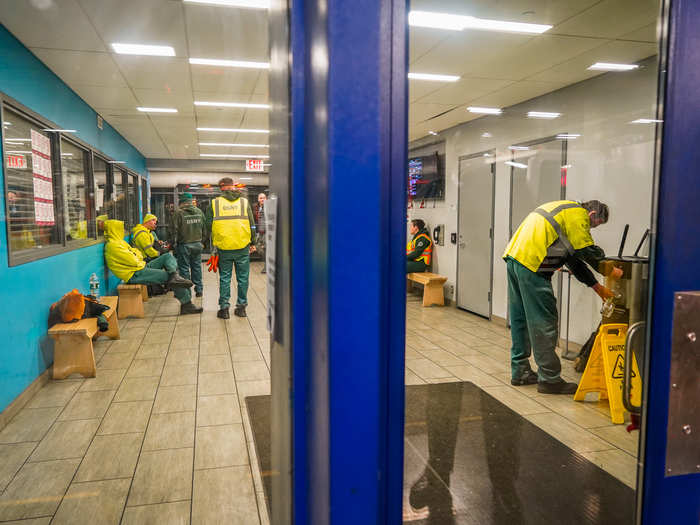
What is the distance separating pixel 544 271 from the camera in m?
3.39

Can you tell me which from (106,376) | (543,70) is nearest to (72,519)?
(106,376)

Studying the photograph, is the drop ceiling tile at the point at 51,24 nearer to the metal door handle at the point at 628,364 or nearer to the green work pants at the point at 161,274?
the green work pants at the point at 161,274

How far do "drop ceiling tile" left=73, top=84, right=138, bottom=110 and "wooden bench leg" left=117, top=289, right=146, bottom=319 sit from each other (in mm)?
2316

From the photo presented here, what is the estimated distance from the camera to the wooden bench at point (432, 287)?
401 centimetres

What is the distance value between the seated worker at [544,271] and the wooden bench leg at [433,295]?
857mm

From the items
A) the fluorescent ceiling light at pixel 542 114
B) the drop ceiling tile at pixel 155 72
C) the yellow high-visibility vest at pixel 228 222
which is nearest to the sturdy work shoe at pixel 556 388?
the fluorescent ceiling light at pixel 542 114

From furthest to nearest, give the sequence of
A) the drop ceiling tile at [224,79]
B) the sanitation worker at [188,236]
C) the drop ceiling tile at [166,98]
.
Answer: the sanitation worker at [188,236], the drop ceiling tile at [166,98], the drop ceiling tile at [224,79]

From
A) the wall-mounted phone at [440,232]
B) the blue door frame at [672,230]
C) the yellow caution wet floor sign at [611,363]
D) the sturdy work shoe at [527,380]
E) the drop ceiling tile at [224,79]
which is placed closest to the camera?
the blue door frame at [672,230]

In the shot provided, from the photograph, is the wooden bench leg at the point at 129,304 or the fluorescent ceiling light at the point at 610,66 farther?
the wooden bench leg at the point at 129,304

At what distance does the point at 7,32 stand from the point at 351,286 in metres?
4.19

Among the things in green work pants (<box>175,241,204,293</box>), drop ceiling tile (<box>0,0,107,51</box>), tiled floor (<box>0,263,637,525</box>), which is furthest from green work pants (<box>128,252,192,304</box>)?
drop ceiling tile (<box>0,0,107,51</box>)

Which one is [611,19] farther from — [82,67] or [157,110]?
[157,110]

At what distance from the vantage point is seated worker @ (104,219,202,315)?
632 centimetres

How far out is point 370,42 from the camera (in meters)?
0.67
